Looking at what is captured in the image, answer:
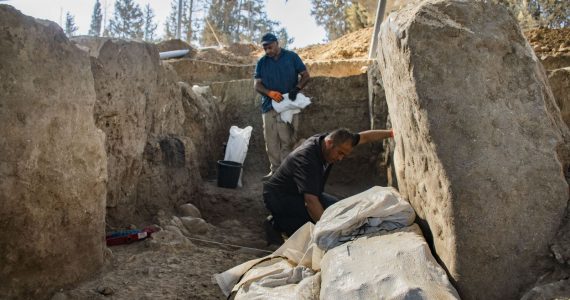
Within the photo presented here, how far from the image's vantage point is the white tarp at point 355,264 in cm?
185

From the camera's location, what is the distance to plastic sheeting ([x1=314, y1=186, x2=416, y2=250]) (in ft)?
7.70

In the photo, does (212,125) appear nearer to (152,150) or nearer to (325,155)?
(152,150)

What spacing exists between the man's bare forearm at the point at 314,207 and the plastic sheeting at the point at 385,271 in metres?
1.08

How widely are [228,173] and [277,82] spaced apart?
1032 millimetres

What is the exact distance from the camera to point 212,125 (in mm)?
5664

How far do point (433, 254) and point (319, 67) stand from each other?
8.07 m

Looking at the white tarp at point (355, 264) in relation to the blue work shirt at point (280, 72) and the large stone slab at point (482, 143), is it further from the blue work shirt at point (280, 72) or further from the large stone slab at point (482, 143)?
the blue work shirt at point (280, 72)

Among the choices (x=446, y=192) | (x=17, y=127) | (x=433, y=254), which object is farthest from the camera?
(x=17, y=127)

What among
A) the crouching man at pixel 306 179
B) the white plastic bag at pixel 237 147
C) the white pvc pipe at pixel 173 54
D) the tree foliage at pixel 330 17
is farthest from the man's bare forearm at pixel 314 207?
the tree foliage at pixel 330 17

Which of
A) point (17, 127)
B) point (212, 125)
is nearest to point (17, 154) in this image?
point (17, 127)

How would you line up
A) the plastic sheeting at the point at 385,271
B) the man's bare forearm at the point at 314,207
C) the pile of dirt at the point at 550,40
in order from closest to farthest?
the plastic sheeting at the point at 385,271
the man's bare forearm at the point at 314,207
the pile of dirt at the point at 550,40

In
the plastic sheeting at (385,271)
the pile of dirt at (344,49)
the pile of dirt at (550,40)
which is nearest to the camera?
the plastic sheeting at (385,271)

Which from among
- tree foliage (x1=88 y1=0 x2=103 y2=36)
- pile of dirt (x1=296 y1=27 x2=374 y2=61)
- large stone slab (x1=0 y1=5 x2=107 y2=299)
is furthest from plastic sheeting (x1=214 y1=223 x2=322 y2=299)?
tree foliage (x1=88 y1=0 x2=103 y2=36)

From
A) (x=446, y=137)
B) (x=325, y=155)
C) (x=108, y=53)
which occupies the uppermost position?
(x=108, y=53)
